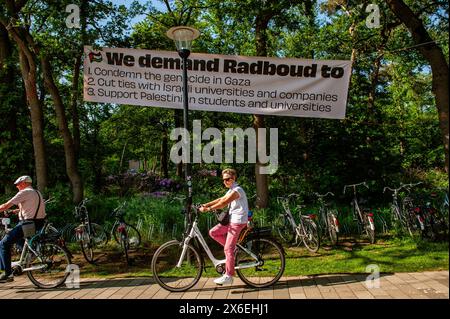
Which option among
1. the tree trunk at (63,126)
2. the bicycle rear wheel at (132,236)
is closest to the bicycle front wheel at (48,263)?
the bicycle rear wheel at (132,236)

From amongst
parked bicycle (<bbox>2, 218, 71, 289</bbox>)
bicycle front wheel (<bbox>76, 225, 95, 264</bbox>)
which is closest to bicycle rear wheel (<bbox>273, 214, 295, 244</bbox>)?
bicycle front wheel (<bbox>76, 225, 95, 264</bbox>)

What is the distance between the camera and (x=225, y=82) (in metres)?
8.45

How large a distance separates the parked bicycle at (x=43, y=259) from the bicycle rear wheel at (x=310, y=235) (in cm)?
426

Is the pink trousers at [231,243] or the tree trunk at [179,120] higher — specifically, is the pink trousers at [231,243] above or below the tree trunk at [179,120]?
below

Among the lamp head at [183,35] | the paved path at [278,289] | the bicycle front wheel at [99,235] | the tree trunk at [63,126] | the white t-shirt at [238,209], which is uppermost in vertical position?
the lamp head at [183,35]

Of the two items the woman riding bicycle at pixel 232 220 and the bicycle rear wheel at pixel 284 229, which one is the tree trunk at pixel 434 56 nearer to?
the woman riding bicycle at pixel 232 220

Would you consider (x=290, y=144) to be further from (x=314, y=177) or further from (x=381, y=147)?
(x=381, y=147)

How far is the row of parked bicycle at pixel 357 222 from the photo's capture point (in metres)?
7.77

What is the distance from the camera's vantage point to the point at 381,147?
35.3 ft

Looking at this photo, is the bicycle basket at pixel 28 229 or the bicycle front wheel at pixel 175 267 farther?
the bicycle basket at pixel 28 229

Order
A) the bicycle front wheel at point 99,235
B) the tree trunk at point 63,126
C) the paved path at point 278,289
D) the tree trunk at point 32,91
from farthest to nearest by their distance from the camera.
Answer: the tree trunk at point 63,126 < the tree trunk at point 32,91 < the bicycle front wheel at point 99,235 < the paved path at point 278,289

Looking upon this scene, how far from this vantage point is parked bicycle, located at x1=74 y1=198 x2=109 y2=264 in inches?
304
